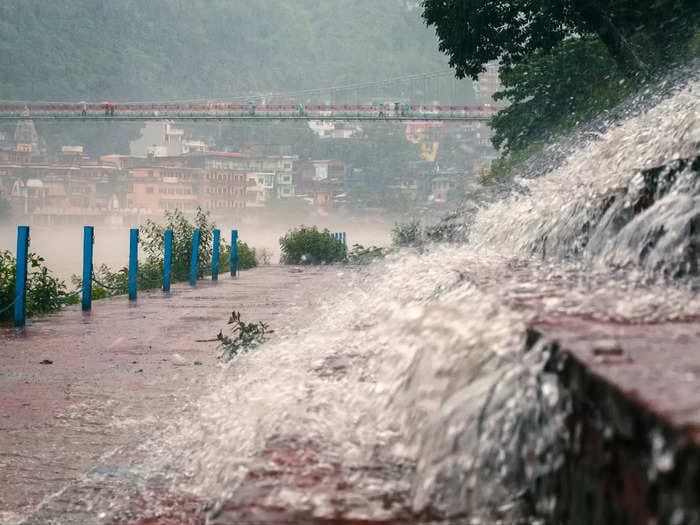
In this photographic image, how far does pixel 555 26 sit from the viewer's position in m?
18.9

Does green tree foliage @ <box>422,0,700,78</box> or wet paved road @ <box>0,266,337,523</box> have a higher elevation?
green tree foliage @ <box>422,0,700,78</box>

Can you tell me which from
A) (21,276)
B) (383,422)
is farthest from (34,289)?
(383,422)

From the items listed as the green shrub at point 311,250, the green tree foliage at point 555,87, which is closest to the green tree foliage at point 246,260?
the green shrub at point 311,250

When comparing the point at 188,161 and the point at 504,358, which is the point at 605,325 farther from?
the point at 188,161

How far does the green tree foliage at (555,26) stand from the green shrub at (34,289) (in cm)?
995

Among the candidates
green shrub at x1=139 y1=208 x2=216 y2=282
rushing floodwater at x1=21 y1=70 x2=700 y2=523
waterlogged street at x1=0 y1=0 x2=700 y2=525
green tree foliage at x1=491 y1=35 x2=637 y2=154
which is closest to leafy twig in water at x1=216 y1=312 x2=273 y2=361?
waterlogged street at x1=0 y1=0 x2=700 y2=525

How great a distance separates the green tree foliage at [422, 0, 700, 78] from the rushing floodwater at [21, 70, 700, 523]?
46.0 feet

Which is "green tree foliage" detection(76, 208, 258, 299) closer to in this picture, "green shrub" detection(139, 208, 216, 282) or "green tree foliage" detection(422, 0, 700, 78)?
"green shrub" detection(139, 208, 216, 282)

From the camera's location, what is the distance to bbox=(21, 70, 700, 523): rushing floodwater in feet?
6.97

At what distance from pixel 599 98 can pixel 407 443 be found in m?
20.5

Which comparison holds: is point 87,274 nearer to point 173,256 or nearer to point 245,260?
point 173,256

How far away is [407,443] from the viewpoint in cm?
255

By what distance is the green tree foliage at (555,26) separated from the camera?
701 inches

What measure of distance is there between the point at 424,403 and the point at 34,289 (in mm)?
11685
